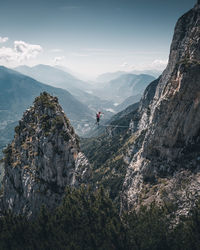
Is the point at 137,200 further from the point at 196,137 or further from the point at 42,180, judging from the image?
the point at 42,180

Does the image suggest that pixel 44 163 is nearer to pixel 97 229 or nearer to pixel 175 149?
pixel 97 229

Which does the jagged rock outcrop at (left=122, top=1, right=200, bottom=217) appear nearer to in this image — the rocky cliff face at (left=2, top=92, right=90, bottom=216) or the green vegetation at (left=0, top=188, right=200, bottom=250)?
the green vegetation at (left=0, top=188, right=200, bottom=250)

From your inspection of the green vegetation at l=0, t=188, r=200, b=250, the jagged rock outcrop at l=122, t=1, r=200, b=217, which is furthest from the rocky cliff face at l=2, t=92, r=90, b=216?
the jagged rock outcrop at l=122, t=1, r=200, b=217

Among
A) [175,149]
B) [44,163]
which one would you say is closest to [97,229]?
[175,149]

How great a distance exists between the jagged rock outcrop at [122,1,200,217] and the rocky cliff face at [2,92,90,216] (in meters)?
20.4

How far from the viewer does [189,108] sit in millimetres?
52094

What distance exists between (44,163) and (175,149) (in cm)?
4639

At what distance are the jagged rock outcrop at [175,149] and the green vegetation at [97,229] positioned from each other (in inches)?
203

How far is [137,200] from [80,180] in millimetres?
20318

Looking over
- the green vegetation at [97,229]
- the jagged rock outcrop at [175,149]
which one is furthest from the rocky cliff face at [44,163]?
the jagged rock outcrop at [175,149]

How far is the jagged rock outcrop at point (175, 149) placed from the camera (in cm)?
4850

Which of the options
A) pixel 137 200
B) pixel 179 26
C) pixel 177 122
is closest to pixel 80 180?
pixel 137 200

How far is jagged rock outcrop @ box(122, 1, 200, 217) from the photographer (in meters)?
48.5

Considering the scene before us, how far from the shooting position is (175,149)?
54250 millimetres
